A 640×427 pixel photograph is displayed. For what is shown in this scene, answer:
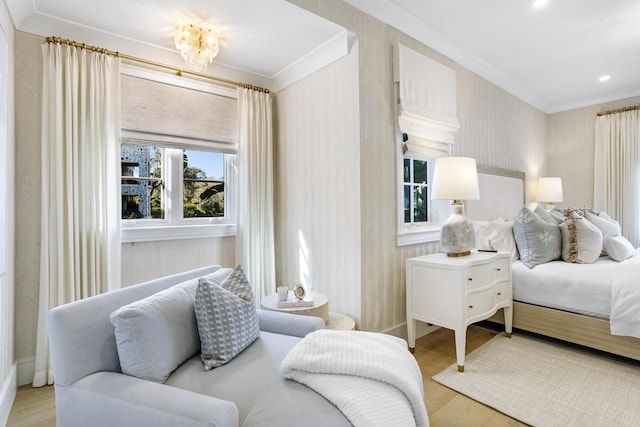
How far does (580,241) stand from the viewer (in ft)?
8.99

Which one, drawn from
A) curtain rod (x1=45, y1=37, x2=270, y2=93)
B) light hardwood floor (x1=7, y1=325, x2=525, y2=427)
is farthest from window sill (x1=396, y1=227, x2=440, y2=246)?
curtain rod (x1=45, y1=37, x2=270, y2=93)

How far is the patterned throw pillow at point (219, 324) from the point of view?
1.31 metres

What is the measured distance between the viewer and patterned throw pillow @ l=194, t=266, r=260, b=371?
4.31ft

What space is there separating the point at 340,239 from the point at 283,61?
5.36 ft

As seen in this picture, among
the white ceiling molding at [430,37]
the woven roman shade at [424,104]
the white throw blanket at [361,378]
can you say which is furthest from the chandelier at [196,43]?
the white throw blanket at [361,378]

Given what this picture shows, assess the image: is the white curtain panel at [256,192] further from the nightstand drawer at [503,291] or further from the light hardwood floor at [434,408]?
the nightstand drawer at [503,291]

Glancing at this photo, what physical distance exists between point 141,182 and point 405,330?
96.8 inches

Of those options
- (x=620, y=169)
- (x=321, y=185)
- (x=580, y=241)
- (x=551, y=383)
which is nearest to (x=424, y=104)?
(x=321, y=185)

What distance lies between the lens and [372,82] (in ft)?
7.93

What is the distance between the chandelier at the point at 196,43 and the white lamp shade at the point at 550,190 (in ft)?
14.4

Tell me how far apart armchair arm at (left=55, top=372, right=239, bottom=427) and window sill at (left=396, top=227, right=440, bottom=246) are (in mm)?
1938

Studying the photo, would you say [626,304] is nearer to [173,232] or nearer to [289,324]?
[289,324]

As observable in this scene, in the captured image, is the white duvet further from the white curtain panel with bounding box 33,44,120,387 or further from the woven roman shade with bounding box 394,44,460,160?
the white curtain panel with bounding box 33,44,120,387

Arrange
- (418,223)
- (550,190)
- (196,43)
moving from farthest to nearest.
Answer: (550,190), (418,223), (196,43)
